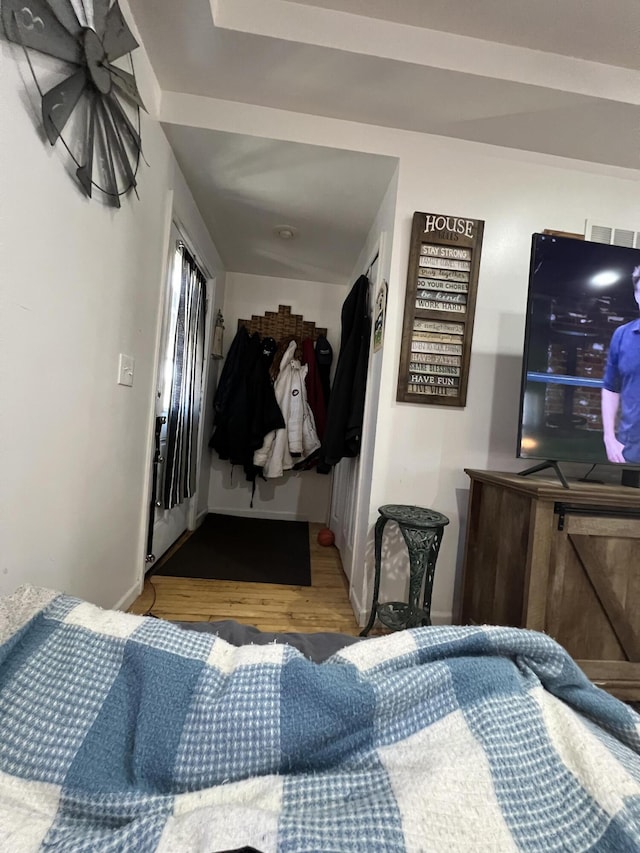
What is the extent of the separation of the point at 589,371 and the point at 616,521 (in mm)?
536

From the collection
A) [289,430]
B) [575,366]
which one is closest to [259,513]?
[289,430]

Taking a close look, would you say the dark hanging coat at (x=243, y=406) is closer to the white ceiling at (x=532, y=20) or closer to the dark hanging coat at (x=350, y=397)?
the dark hanging coat at (x=350, y=397)

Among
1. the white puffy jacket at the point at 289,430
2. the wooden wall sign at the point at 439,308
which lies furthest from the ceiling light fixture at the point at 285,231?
the wooden wall sign at the point at 439,308

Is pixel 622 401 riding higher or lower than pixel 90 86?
lower

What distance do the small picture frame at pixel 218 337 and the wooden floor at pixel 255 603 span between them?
164cm

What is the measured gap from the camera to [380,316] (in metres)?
1.81

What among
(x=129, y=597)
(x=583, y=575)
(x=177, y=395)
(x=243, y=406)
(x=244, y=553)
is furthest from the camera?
(x=243, y=406)

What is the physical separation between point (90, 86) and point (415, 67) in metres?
1.08

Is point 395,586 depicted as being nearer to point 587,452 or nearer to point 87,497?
point 587,452

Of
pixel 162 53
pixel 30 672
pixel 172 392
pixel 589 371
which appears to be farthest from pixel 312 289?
pixel 30 672

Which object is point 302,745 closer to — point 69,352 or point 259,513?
point 69,352

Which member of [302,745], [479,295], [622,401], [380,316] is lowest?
[302,745]

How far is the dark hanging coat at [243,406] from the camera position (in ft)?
9.80

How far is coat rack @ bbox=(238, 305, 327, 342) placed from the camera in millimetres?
3281
